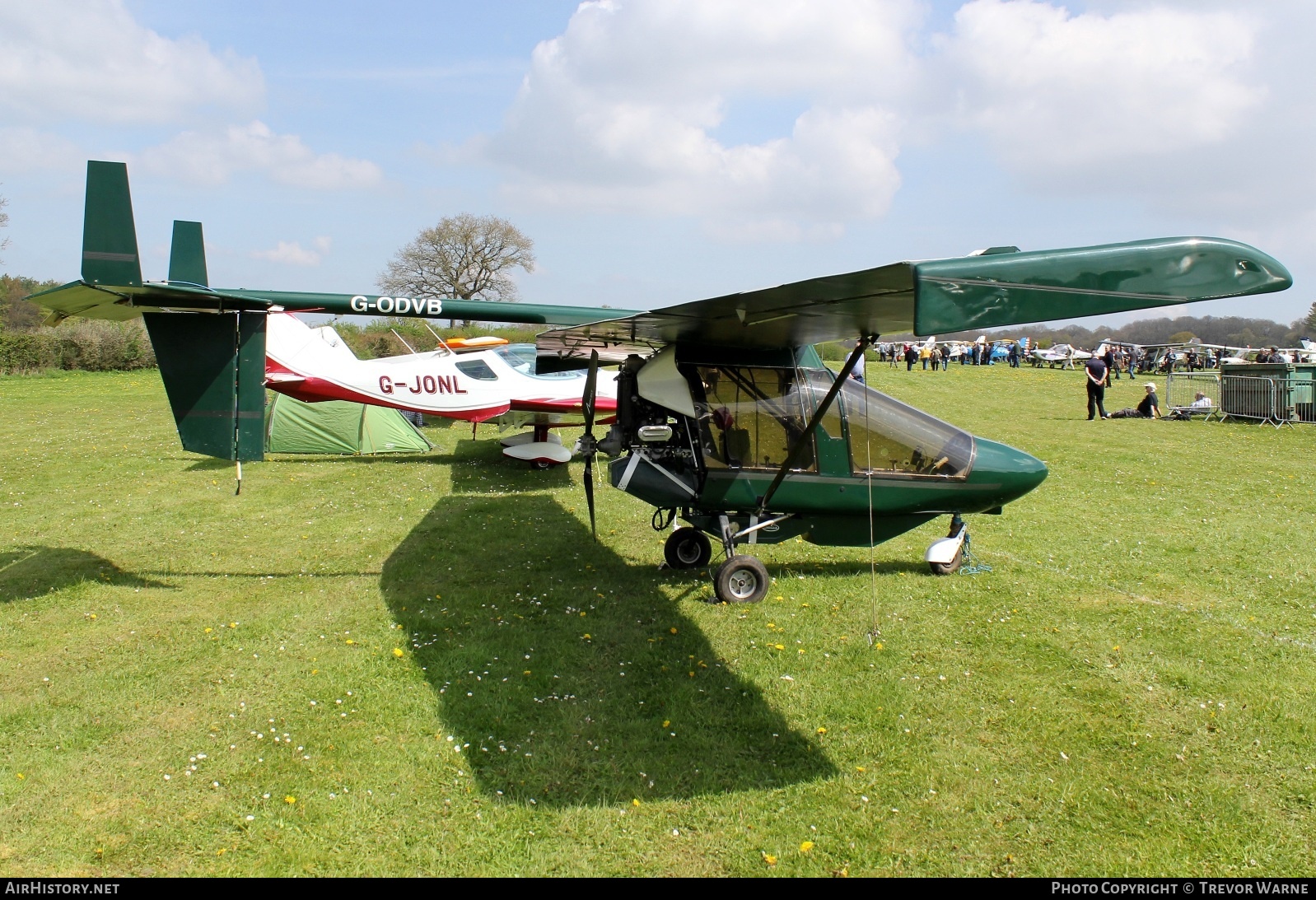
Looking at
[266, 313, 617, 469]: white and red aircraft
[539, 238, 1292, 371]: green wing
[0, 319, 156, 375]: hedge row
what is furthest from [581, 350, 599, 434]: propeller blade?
[0, 319, 156, 375]: hedge row

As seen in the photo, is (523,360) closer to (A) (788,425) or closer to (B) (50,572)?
(B) (50,572)

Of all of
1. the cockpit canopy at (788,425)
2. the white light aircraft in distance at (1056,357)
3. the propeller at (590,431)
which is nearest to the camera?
the cockpit canopy at (788,425)

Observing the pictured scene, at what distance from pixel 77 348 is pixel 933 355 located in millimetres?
42458

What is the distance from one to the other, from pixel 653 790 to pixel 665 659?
1.70 meters

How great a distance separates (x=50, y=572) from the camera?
806 cm

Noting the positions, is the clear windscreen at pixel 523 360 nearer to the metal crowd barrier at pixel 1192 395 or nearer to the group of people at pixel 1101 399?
the group of people at pixel 1101 399

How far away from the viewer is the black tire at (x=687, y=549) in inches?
330

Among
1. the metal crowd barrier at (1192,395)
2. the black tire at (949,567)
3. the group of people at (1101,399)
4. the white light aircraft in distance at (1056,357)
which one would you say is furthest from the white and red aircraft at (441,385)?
the white light aircraft in distance at (1056,357)

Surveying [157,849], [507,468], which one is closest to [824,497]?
[157,849]

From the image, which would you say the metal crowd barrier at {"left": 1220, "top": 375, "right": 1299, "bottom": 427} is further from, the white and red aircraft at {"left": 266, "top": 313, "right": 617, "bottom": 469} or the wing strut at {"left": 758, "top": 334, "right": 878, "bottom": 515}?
the wing strut at {"left": 758, "top": 334, "right": 878, "bottom": 515}

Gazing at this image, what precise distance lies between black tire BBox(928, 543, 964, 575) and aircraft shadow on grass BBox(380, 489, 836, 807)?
273cm

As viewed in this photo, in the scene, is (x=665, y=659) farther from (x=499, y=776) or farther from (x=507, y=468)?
(x=507, y=468)

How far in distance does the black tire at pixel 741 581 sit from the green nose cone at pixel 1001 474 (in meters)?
2.18

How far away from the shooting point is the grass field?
3.88 m
